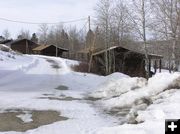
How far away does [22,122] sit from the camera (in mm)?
10891

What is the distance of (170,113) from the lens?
9047 mm

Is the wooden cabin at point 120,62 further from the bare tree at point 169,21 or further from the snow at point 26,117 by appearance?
the snow at point 26,117

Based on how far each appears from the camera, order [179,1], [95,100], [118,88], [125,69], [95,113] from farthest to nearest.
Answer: [125,69], [179,1], [118,88], [95,100], [95,113]

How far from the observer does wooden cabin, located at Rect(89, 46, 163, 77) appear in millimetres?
45875

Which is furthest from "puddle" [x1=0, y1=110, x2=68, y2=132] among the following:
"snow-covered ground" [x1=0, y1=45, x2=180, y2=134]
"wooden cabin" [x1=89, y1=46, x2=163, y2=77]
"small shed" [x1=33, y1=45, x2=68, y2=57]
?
"small shed" [x1=33, y1=45, x2=68, y2=57]

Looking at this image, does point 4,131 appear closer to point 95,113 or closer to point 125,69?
point 95,113

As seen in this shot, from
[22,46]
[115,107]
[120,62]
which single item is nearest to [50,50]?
[22,46]

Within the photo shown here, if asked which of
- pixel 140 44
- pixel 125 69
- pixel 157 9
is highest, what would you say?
pixel 157 9

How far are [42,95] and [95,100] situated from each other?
254 centimetres

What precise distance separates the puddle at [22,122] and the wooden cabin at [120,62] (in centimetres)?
3300

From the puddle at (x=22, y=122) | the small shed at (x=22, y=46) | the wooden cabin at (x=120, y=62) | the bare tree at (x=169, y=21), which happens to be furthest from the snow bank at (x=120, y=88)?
the small shed at (x=22, y=46)

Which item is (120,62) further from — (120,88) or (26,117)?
(26,117)

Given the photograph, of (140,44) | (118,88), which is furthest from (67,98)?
(140,44)

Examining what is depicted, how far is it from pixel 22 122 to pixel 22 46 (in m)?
98.8
